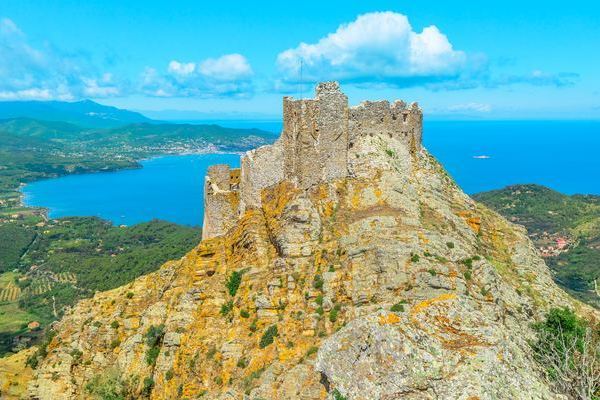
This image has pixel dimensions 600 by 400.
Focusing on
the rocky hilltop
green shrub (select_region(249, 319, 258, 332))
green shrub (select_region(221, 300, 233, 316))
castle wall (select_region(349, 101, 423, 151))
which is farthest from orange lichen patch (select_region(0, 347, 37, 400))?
castle wall (select_region(349, 101, 423, 151))

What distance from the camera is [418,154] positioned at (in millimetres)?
31219

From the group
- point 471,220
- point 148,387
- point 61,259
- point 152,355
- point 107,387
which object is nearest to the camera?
point 148,387

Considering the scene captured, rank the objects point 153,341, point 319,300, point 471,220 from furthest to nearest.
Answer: point 471,220
point 153,341
point 319,300

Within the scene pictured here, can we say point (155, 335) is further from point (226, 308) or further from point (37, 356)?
point (37, 356)

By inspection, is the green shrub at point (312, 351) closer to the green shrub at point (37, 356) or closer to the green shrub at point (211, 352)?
the green shrub at point (211, 352)

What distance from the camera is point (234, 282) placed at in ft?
76.7

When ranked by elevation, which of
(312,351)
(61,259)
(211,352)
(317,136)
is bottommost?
(61,259)

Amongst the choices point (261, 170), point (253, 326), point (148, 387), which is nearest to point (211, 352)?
point (253, 326)

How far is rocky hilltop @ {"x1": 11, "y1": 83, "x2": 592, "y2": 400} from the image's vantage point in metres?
14.0

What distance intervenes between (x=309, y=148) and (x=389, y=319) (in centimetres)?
1191

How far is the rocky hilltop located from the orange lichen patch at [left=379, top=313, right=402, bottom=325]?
59mm

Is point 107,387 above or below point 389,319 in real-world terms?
below

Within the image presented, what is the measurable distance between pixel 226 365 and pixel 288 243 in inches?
233

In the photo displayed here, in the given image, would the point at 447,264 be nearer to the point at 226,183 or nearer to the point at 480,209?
the point at 480,209
